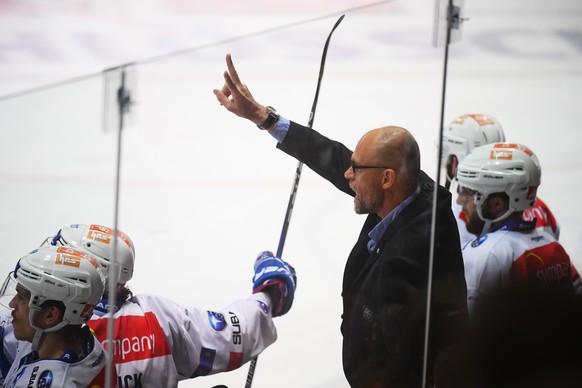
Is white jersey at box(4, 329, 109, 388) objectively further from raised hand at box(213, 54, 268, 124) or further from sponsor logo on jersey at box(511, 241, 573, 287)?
sponsor logo on jersey at box(511, 241, 573, 287)

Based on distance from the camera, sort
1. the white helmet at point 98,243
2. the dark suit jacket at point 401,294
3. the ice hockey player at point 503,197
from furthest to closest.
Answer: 1. the ice hockey player at point 503,197
2. the white helmet at point 98,243
3. the dark suit jacket at point 401,294

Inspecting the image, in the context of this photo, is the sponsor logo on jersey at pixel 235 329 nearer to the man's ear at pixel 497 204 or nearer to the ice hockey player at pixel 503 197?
the ice hockey player at pixel 503 197

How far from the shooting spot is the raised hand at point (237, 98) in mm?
1289

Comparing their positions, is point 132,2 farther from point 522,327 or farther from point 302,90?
point 522,327

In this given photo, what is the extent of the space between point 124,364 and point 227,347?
0.26 meters

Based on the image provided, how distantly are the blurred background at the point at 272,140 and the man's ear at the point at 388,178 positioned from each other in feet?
0.17

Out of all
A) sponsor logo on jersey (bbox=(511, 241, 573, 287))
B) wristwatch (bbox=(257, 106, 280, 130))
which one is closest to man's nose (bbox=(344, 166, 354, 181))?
wristwatch (bbox=(257, 106, 280, 130))

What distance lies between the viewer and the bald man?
1.20m

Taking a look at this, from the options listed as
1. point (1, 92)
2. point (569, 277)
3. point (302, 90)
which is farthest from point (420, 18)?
point (1, 92)

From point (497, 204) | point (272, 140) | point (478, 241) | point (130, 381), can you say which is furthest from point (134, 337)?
point (497, 204)

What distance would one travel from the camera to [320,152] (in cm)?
135

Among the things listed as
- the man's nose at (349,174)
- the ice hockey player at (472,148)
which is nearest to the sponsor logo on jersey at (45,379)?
the man's nose at (349,174)

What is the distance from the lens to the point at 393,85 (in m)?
1.87

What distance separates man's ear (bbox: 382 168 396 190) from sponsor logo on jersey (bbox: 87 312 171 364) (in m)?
0.52
